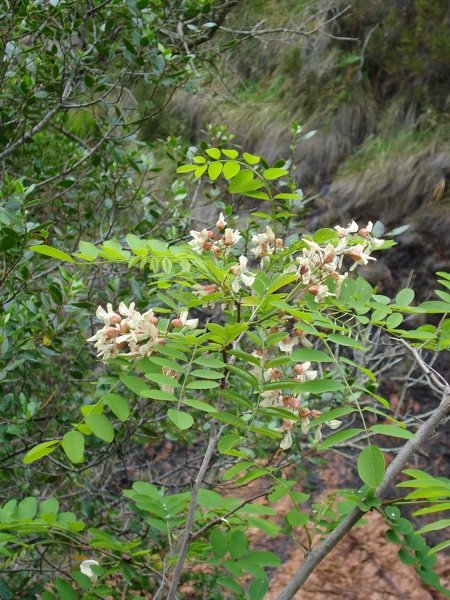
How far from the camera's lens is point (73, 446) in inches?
34.6

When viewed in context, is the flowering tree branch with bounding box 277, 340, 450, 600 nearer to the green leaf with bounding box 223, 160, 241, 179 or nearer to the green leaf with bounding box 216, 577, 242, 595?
the green leaf with bounding box 216, 577, 242, 595

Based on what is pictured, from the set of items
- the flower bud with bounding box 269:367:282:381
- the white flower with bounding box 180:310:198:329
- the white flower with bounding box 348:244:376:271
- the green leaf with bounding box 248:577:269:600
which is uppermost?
the white flower with bounding box 348:244:376:271

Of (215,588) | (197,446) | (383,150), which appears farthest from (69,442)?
(383,150)

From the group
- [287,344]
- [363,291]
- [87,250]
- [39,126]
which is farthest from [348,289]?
[39,126]

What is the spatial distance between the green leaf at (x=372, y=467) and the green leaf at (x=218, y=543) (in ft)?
1.33

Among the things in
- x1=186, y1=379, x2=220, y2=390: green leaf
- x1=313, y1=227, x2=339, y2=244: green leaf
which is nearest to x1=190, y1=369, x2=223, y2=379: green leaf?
x1=186, y1=379, x2=220, y2=390: green leaf

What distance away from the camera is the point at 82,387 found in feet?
7.77

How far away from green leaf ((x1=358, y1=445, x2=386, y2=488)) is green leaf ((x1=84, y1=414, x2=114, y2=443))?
37 cm

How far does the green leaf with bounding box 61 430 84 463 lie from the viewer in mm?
869

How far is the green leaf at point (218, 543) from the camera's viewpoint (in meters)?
1.11

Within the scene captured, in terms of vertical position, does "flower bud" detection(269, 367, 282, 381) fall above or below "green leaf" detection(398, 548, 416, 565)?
above

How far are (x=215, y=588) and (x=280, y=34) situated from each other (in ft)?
13.7

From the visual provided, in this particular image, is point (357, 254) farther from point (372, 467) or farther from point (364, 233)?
point (372, 467)

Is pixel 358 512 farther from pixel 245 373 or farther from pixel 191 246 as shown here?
pixel 191 246
